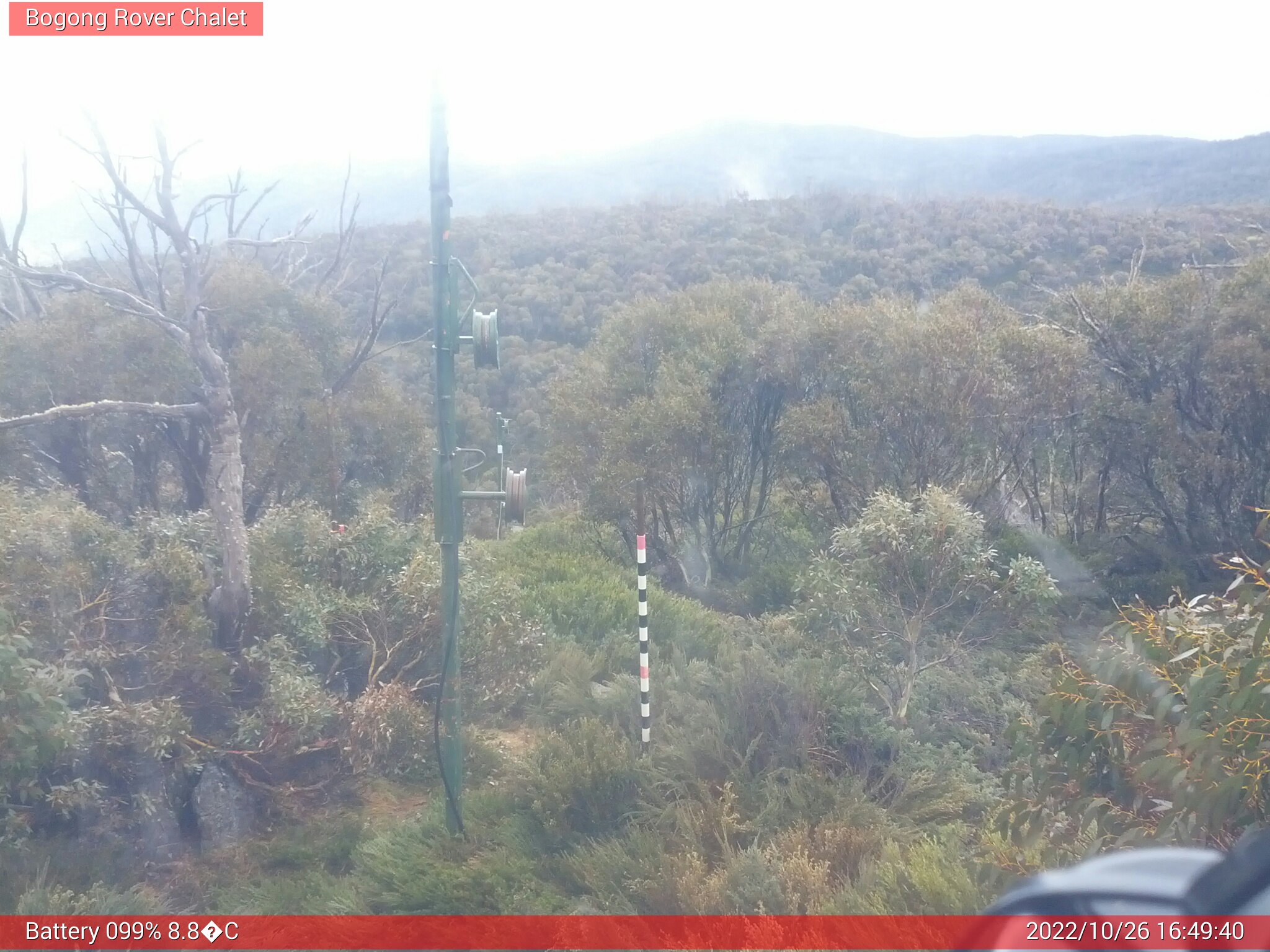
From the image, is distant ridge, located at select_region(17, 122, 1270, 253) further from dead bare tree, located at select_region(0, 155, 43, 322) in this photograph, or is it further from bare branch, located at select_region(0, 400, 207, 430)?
bare branch, located at select_region(0, 400, 207, 430)

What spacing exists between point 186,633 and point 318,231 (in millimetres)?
14790

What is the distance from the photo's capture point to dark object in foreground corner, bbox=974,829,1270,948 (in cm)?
151

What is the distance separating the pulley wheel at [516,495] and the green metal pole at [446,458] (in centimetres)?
27

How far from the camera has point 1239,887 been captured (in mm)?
1509

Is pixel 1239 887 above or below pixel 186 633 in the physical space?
above

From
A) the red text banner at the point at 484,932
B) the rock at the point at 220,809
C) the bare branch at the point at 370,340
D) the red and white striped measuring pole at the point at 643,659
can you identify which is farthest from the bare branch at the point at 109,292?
the red text banner at the point at 484,932

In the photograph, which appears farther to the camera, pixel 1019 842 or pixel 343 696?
pixel 343 696

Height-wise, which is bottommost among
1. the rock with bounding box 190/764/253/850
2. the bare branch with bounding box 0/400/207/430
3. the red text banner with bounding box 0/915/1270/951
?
the rock with bounding box 190/764/253/850

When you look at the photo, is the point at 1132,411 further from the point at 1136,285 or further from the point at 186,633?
the point at 186,633

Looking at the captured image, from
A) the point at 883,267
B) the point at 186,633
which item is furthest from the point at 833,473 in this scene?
the point at 883,267

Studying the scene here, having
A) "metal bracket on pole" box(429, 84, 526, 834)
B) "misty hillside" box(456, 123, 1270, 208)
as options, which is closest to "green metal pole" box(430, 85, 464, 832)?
"metal bracket on pole" box(429, 84, 526, 834)

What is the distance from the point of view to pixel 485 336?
Result: 486 cm

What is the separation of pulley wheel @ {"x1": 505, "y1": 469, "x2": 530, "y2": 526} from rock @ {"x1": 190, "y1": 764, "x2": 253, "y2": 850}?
7.41 feet

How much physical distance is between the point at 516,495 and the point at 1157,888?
385cm
